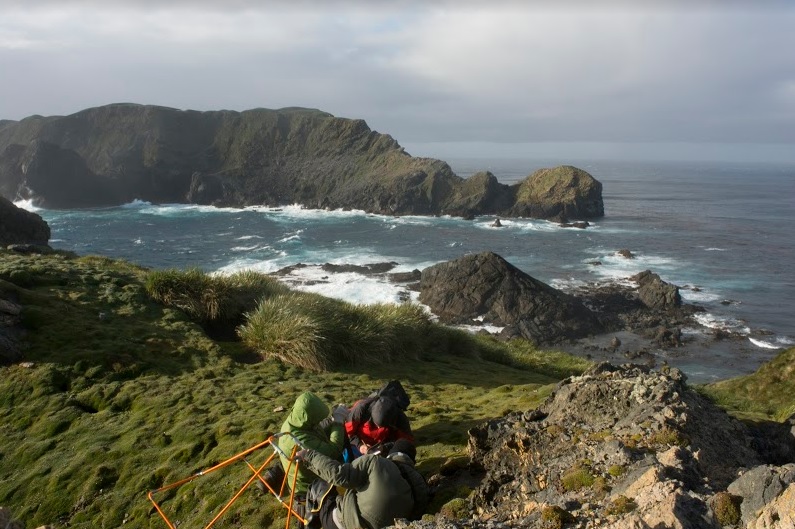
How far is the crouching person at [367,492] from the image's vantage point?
17.4ft

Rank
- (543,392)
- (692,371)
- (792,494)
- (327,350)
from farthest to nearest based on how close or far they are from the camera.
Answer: (692,371) → (327,350) → (543,392) → (792,494)

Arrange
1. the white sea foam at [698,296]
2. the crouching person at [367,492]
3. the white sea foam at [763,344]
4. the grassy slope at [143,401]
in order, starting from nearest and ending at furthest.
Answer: the crouching person at [367,492], the grassy slope at [143,401], the white sea foam at [763,344], the white sea foam at [698,296]

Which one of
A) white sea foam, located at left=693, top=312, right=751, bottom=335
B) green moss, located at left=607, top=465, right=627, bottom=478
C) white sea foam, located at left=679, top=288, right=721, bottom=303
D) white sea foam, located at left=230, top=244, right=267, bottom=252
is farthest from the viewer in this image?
white sea foam, located at left=230, top=244, right=267, bottom=252

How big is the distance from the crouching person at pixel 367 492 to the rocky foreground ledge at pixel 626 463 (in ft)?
2.06

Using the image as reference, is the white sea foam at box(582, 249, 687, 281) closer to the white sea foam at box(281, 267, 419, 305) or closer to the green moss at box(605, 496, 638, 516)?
the white sea foam at box(281, 267, 419, 305)

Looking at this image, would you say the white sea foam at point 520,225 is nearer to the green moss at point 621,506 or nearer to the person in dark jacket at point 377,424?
the person in dark jacket at point 377,424

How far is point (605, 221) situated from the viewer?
297 ft

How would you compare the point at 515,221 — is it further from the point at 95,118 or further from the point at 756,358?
the point at 95,118

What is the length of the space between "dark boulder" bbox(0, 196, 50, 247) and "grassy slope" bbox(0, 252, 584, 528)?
2332 centimetres

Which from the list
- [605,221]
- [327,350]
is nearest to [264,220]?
[605,221]

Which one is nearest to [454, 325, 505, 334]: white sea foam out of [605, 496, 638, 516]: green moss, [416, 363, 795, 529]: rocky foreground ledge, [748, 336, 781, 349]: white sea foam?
[748, 336, 781, 349]: white sea foam

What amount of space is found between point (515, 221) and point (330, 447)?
86281 mm

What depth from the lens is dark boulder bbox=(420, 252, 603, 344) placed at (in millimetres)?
39250

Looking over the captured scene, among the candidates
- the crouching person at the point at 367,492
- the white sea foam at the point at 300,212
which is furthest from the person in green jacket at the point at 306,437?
the white sea foam at the point at 300,212
